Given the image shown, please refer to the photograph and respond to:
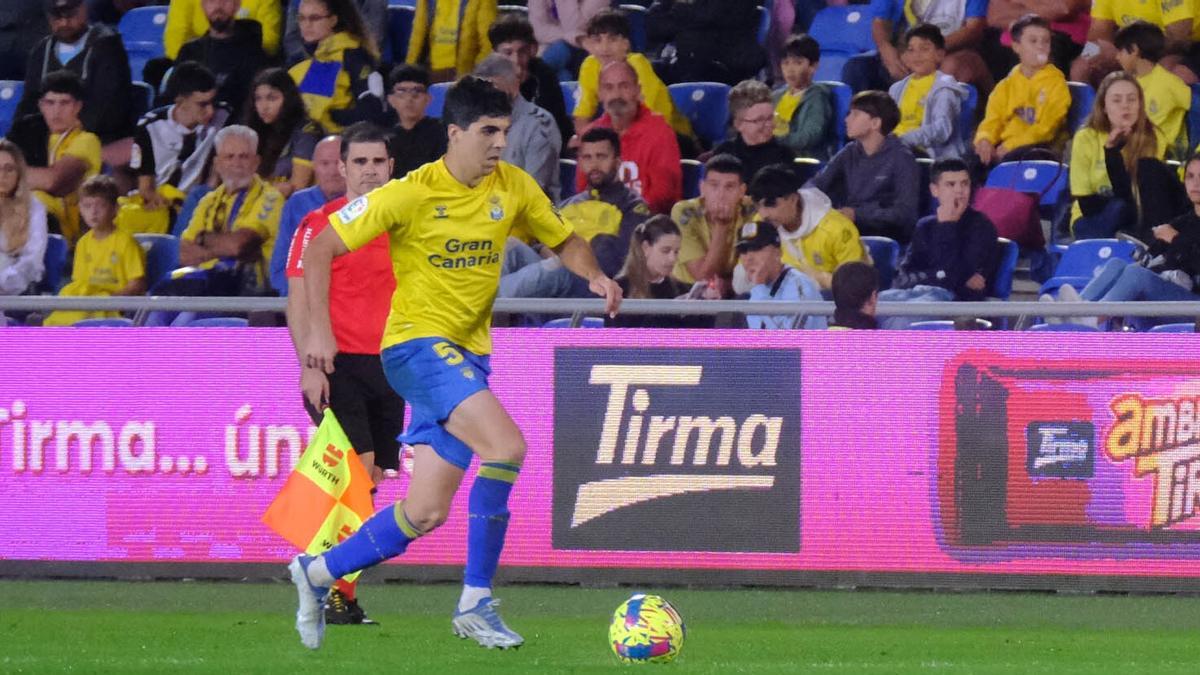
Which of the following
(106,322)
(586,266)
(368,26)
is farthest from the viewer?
(368,26)

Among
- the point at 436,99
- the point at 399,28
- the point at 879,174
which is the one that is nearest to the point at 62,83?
the point at 399,28

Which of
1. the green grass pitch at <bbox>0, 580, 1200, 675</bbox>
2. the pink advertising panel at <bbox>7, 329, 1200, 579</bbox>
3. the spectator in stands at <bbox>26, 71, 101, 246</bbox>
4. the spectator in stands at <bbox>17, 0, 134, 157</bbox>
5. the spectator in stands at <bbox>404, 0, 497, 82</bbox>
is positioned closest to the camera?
the green grass pitch at <bbox>0, 580, 1200, 675</bbox>

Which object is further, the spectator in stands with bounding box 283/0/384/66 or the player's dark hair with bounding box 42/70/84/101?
the spectator in stands with bounding box 283/0/384/66

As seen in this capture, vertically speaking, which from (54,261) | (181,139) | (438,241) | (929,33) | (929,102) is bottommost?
(54,261)

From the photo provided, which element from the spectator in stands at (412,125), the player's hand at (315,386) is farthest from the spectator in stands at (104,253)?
the player's hand at (315,386)

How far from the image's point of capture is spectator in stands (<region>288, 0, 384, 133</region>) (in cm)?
1443

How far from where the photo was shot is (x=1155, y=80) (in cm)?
1295

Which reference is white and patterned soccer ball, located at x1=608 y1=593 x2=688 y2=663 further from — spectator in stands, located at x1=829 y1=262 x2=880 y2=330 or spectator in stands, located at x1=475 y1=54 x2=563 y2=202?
spectator in stands, located at x1=475 y1=54 x2=563 y2=202

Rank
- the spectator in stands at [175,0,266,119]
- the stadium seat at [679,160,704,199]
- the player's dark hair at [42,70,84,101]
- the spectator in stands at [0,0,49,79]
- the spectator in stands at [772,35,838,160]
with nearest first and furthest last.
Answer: the stadium seat at [679,160,704,199] < the spectator in stands at [772,35,838,160] < the player's dark hair at [42,70,84,101] < the spectator in stands at [175,0,266,119] < the spectator in stands at [0,0,49,79]

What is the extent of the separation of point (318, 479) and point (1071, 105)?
7060mm

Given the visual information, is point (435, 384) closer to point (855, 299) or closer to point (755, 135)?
point (855, 299)

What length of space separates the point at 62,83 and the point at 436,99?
9.25ft

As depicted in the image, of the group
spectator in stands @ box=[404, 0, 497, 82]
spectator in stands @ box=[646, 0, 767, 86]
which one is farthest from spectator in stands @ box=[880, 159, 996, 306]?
spectator in stands @ box=[404, 0, 497, 82]

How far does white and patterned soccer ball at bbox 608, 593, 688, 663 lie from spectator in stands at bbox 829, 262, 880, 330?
12.6ft
